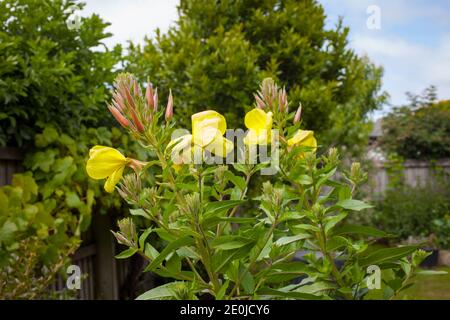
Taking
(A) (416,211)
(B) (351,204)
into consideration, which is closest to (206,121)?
(B) (351,204)

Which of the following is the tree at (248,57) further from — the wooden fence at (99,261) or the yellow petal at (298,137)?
the yellow petal at (298,137)

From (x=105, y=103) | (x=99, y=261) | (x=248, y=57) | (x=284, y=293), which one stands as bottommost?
(x=99, y=261)

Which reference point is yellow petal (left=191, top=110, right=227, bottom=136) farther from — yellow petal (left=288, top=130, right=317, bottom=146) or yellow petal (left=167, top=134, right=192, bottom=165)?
yellow petal (left=288, top=130, right=317, bottom=146)

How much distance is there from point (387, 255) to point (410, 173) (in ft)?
30.5

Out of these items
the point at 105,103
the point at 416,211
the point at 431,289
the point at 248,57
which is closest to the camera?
the point at 105,103

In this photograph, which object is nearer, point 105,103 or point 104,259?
point 105,103

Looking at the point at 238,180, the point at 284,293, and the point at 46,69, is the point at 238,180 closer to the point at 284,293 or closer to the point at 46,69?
the point at 284,293

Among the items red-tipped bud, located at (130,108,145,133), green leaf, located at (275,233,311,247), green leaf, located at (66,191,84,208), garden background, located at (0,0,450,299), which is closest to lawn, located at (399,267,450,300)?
garden background, located at (0,0,450,299)

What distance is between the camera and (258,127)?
35.9 inches

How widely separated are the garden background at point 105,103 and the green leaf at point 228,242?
0.43 meters

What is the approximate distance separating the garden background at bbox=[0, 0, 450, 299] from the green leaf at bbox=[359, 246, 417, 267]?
604 millimetres
